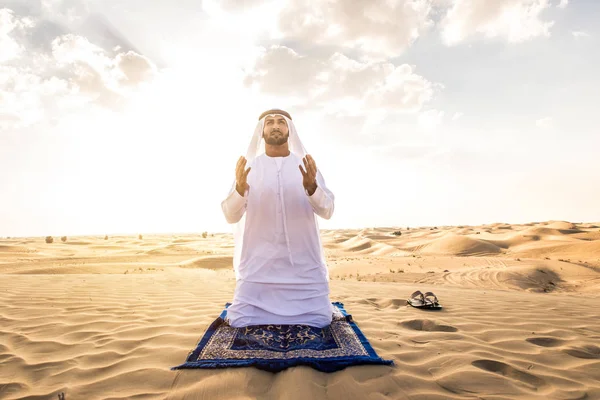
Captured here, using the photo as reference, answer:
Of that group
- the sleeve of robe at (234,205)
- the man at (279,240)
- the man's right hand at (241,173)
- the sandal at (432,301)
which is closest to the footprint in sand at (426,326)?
the sandal at (432,301)

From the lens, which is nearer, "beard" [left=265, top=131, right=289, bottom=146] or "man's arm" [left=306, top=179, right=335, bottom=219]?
"man's arm" [left=306, top=179, right=335, bottom=219]

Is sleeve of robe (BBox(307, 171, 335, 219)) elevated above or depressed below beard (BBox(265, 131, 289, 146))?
below

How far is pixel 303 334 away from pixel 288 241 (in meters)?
1.01

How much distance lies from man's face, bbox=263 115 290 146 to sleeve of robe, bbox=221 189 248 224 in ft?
2.66

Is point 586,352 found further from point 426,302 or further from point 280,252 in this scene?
point 280,252

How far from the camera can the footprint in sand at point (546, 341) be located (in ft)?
10.9

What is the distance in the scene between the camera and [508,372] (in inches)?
105

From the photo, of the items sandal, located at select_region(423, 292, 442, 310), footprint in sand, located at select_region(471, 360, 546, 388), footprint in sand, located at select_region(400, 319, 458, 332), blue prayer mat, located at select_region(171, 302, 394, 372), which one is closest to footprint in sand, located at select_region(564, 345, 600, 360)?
footprint in sand, located at select_region(471, 360, 546, 388)

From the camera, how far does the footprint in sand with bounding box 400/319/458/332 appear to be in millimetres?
3852

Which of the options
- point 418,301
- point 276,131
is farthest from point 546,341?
point 276,131

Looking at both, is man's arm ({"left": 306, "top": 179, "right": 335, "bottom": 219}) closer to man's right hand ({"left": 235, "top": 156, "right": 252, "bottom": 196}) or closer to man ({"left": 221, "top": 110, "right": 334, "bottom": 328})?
man ({"left": 221, "top": 110, "right": 334, "bottom": 328})

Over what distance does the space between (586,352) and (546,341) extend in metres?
0.36

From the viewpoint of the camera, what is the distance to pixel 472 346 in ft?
10.3

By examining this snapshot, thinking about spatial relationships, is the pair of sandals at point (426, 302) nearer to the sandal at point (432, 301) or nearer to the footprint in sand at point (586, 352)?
the sandal at point (432, 301)
